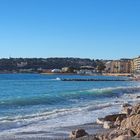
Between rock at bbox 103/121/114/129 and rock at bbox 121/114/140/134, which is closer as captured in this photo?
rock at bbox 121/114/140/134

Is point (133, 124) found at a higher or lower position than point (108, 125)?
higher

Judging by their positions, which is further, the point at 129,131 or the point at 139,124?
the point at 139,124

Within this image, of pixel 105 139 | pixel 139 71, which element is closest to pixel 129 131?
pixel 105 139

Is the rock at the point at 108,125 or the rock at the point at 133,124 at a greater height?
the rock at the point at 133,124

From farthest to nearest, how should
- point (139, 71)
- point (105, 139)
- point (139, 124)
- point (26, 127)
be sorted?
point (139, 71) → point (26, 127) → point (139, 124) → point (105, 139)

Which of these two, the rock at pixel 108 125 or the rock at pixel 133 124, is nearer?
the rock at pixel 133 124

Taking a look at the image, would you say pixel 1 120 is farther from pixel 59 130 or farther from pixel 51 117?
pixel 59 130

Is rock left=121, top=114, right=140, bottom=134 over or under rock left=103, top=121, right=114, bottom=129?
over

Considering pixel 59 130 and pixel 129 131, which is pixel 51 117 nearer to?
pixel 59 130

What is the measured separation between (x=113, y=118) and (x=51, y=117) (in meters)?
4.97

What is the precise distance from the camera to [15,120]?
2270cm

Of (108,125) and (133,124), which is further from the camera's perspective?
(108,125)

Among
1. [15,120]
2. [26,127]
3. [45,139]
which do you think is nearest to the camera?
[45,139]

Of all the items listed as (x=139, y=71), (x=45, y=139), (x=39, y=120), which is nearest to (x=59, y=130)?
(x=45, y=139)
